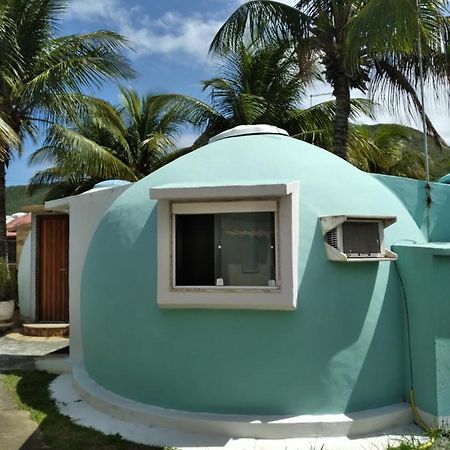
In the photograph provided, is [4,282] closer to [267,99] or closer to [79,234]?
[79,234]

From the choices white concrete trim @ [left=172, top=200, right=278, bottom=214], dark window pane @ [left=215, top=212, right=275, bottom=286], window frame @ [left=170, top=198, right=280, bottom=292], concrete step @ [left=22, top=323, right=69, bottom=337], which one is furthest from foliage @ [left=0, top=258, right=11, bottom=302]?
dark window pane @ [left=215, top=212, right=275, bottom=286]

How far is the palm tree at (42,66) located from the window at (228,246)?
32.4 ft

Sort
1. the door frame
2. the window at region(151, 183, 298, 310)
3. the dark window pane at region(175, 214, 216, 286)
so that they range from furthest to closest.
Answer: the door frame < the dark window pane at region(175, 214, 216, 286) < the window at region(151, 183, 298, 310)

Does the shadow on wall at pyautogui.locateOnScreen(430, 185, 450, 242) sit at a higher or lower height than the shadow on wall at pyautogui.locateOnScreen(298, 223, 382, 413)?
higher

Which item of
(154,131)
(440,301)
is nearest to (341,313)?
(440,301)

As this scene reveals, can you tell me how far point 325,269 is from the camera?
5.25 metres

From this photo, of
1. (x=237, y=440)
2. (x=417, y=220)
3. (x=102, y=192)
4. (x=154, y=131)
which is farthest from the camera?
(x=154, y=131)

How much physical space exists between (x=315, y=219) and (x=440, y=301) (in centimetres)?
160

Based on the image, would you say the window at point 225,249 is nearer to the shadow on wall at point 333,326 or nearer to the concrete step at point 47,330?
the shadow on wall at point 333,326

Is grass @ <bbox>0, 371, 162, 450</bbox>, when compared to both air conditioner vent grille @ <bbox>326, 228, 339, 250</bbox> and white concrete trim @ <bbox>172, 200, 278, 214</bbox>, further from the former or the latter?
air conditioner vent grille @ <bbox>326, 228, 339, 250</bbox>

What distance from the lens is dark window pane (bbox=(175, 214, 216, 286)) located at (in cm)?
545

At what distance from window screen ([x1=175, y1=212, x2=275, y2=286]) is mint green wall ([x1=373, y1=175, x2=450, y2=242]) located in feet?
8.04

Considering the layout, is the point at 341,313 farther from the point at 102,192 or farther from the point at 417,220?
the point at 102,192

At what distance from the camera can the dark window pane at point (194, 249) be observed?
17.9 feet
